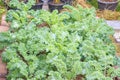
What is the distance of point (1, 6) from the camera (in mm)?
4406

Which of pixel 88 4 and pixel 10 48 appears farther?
pixel 88 4

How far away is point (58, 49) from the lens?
2633 millimetres

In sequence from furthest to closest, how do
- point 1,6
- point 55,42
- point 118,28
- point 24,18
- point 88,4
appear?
point 88,4 → point 1,6 → point 118,28 → point 24,18 → point 55,42

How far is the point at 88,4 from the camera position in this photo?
4.72 m

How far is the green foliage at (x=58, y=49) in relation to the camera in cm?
244

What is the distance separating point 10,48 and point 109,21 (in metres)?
1.66

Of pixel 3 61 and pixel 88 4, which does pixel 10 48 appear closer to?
pixel 3 61

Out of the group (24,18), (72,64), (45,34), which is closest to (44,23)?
(24,18)

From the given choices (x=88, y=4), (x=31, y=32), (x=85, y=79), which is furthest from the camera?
(x=88, y=4)

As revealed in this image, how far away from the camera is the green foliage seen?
8.01ft

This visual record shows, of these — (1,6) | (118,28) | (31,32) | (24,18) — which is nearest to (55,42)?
(31,32)

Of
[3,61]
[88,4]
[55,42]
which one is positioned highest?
[55,42]

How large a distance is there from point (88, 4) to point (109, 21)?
758 millimetres

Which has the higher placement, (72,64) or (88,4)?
(72,64)
